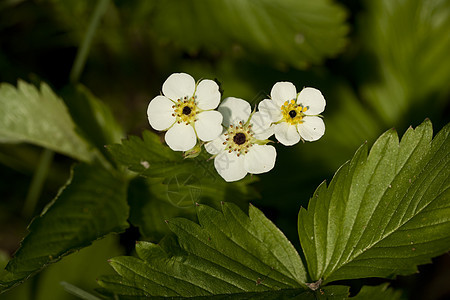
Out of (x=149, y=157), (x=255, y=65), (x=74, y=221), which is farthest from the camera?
(x=255, y=65)

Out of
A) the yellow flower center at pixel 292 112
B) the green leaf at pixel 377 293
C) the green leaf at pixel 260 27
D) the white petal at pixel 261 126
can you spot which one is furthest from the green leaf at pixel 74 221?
the green leaf at pixel 260 27

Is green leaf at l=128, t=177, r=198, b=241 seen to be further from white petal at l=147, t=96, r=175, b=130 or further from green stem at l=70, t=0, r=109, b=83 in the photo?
green stem at l=70, t=0, r=109, b=83

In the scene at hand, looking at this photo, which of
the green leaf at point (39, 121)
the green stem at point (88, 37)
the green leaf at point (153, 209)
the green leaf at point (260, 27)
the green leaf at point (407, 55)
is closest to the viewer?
the green leaf at point (153, 209)

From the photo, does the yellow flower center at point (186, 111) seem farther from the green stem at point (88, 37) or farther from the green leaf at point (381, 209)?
the green stem at point (88, 37)

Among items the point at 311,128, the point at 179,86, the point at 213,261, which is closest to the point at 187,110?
the point at 179,86

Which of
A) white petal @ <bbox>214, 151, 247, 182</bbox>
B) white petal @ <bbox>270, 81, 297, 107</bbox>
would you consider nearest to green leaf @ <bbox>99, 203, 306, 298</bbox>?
white petal @ <bbox>214, 151, 247, 182</bbox>

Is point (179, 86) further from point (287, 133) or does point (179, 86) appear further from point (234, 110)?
point (287, 133)
